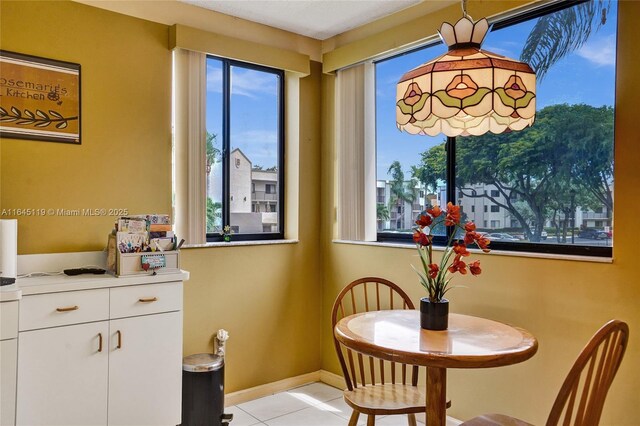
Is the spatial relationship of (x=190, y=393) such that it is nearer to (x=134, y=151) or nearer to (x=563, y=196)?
(x=134, y=151)

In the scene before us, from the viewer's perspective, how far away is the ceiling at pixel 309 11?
9.73ft

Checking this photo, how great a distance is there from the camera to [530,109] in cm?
177

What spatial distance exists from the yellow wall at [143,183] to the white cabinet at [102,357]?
46 cm

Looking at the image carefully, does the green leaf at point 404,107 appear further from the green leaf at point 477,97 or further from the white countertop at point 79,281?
the white countertop at point 79,281

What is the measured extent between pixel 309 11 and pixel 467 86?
5.77ft

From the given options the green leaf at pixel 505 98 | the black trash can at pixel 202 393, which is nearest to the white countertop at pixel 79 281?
the black trash can at pixel 202 393

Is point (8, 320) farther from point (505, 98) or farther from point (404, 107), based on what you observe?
point (505, 98)

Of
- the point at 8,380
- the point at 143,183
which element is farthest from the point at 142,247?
the point at 8,380

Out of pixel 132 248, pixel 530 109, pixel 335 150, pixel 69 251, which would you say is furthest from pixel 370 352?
pixel 335 150

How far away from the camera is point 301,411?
10.2 ft

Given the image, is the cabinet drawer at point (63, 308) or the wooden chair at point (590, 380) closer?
the wooden chair at point (590, 380)

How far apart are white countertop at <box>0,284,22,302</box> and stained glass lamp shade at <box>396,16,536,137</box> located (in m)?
1.78

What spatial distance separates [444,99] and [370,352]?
95 cm

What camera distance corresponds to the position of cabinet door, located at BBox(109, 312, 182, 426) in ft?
7.82
